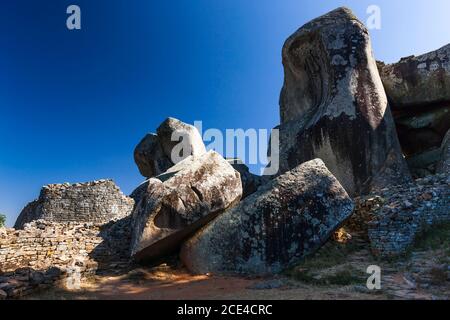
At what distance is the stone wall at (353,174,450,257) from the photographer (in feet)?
28.6

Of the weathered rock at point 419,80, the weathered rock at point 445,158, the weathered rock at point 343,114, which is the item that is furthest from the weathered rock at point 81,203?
the weathered rock at point 419,80

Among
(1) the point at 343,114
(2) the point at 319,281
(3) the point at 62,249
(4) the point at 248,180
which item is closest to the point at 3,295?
(3) the point at 62,249

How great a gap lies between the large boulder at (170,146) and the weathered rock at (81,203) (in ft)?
17.7

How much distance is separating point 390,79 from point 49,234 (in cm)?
1528

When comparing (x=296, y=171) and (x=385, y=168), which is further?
(x=385, y=168)

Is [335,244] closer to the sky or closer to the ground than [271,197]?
closer to the ground

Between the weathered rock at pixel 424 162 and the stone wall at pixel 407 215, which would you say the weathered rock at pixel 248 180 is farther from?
the stone wall at pixel 407 215

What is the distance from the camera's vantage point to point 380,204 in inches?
403

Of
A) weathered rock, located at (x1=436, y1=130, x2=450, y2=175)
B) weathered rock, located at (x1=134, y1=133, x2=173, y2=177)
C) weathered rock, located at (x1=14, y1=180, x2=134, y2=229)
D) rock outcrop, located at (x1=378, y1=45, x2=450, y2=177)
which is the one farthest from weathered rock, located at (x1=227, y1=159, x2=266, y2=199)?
weathered rock, located at (x1=436, y1=130, x2=450, y2=175)

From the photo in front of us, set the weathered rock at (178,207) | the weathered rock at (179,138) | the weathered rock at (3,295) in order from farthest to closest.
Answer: the weathered rock at (179,138) → the weathered rock at (178,207) → the weathered rock at (3,295)

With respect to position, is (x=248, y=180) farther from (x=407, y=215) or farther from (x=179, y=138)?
(x=407, y=215)

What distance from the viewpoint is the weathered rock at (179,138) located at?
20859 millimetres
